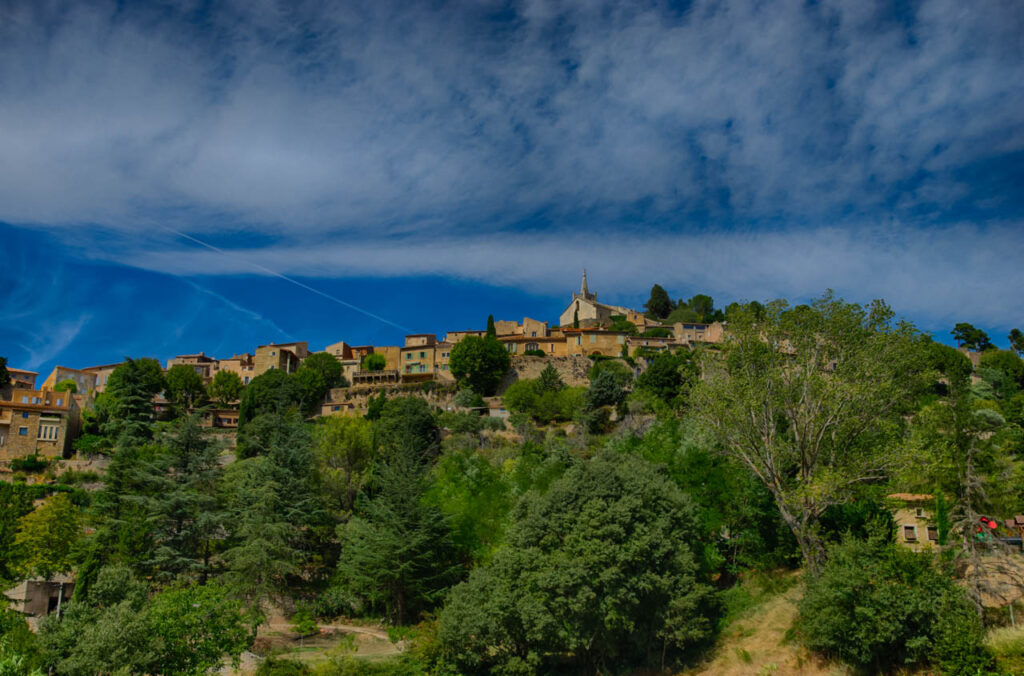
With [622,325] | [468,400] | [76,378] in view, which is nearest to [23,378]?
[76,378]

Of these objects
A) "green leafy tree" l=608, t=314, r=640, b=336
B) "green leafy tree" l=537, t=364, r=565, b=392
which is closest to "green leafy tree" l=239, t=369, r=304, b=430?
"green leafy tree" l=537, t=364, r=565, b=392

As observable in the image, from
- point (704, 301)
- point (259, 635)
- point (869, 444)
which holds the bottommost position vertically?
point (259, 635)

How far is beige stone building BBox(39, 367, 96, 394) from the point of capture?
7925 centimetres

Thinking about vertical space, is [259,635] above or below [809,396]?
below

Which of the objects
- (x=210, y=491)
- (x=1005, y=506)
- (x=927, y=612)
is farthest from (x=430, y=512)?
(x=1005, y=506)

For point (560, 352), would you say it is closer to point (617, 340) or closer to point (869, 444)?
point (617, 340)

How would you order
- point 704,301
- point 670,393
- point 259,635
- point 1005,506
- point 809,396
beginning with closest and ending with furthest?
point 1005,506 → point 809,396 → point 259,635 → point 670,393 → point 704,301

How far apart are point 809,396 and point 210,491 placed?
30341mm

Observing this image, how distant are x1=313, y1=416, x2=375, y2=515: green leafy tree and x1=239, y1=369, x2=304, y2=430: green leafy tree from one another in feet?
61.4

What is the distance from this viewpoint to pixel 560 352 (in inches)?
3162

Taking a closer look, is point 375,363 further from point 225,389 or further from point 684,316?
point 684,316

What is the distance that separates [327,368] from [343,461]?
3425cm

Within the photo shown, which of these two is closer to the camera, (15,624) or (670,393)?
(15,624)

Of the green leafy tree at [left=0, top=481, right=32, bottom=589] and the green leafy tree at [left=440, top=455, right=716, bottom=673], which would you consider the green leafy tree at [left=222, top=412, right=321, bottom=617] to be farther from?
the green leafy tree at [left=440, top=455, right=716, bottom=673]
